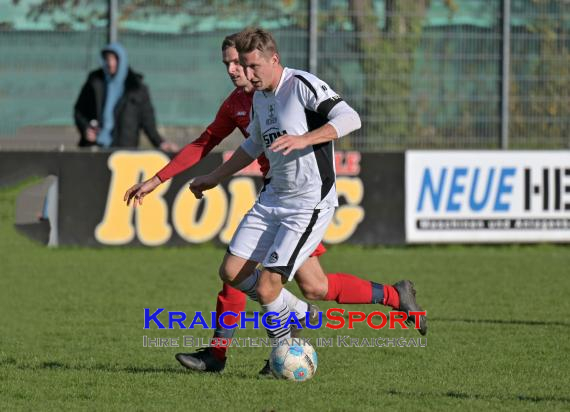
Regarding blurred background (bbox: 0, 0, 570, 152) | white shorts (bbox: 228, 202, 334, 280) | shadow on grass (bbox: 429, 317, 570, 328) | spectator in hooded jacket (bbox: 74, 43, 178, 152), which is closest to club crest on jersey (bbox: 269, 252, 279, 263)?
white shorts (bbox: 228, 202, 334, 280)

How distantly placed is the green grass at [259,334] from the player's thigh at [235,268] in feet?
1.87

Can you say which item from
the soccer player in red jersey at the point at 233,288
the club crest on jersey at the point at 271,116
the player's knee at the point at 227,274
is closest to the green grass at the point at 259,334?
the soccer player in red jersey at the point at 233,288

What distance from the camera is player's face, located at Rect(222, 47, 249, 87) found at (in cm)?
686

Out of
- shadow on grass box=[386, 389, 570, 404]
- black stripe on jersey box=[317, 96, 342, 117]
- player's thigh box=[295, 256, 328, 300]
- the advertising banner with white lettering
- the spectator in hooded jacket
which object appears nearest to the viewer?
shadow on grass box=[386, 389, 570, 404]

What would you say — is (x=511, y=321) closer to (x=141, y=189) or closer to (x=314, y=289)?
(x=314, y=289)

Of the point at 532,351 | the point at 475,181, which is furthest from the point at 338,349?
the point at 475,181

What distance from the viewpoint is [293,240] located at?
689 centimetres

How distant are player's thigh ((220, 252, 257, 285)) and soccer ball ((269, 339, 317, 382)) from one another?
1.52 ft

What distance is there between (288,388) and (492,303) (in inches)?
159

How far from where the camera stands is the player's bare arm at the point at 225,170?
23.5 ft

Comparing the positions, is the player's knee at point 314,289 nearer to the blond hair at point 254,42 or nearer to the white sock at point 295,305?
the white sock at point 295,305

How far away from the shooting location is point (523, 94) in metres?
15.8

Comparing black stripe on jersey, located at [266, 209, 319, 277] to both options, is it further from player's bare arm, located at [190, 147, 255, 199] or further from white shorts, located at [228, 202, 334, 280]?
player's bare arm, located at [190, 147, 255, 199]

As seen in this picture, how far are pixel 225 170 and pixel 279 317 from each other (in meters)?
0.91
